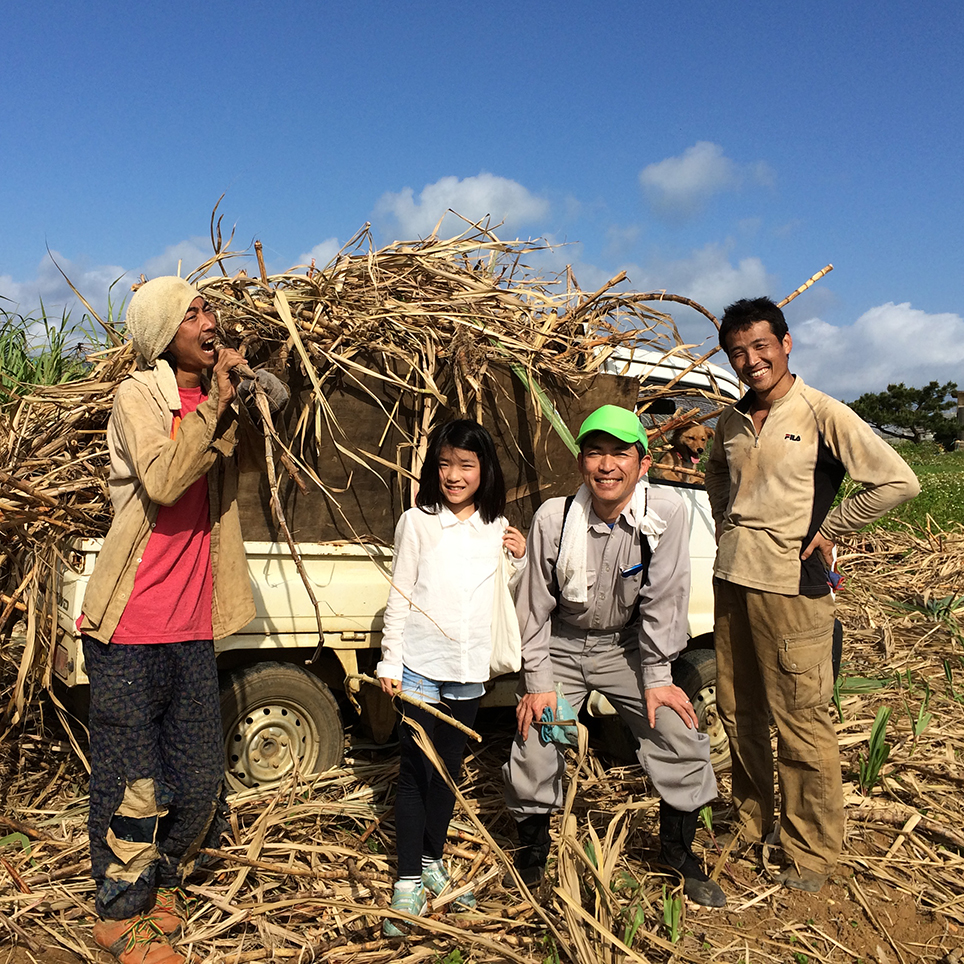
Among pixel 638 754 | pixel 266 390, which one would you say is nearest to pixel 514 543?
pixel 638 754

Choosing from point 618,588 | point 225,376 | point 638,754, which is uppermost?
point 225,376

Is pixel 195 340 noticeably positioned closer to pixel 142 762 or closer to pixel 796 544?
pixel 142 762

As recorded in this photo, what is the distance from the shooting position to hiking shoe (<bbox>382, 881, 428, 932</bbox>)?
9.30 feet

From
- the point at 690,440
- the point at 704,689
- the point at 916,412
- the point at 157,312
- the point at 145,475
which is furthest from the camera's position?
the point at 916,412

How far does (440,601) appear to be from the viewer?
9.79ft

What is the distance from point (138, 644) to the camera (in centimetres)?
275

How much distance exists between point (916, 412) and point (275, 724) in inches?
1912

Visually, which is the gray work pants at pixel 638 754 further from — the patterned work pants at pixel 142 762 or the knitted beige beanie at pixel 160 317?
the knitted beige beanie at pixel 160 317

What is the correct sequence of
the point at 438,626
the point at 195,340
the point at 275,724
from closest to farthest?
1. the point at 195,340
2. the point at 438,626
3. the point at 275,724

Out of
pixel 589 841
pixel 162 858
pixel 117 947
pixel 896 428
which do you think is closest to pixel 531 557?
pixel 589 841

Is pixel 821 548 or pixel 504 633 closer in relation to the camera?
pixel 504 633

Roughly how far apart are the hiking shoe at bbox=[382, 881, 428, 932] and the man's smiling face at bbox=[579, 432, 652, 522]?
156 centimetres

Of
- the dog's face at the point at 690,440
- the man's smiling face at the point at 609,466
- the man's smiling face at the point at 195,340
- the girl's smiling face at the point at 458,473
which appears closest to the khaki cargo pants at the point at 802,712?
the man's smiling face at the point at 609,466

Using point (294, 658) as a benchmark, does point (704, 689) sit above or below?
below
